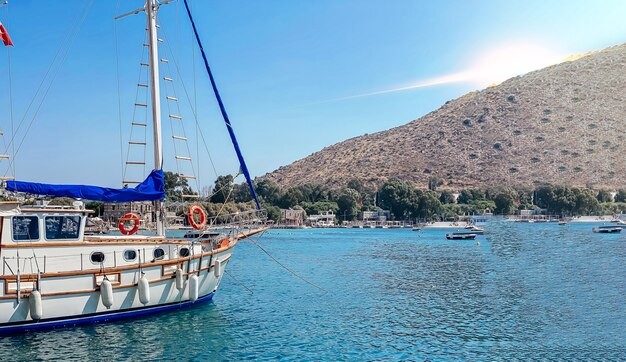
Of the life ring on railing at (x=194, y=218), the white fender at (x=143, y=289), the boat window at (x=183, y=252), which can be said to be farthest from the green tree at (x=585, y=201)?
the white fender at (x=143, y=289)

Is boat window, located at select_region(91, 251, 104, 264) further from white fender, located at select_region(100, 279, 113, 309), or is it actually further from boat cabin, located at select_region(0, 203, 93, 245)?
white fender, located at select_region(100, 279, 113, 309)

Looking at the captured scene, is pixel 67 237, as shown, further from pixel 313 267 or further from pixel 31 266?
pixel 313 267

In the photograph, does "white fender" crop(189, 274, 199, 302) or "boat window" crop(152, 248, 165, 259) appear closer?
"boat window" crop(152, 248, 165, 259)

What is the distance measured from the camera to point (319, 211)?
199 metres

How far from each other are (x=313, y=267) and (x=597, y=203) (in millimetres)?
169361

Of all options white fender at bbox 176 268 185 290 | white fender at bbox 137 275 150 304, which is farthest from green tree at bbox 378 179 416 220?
white fender at bbox 137 275 150 304

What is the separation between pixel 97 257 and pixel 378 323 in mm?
14230

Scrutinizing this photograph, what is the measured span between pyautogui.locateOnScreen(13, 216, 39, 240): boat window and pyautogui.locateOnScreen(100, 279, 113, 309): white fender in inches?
143

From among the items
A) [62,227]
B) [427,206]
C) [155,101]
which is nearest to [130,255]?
[62,227]

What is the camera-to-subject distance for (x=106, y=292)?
990 inches

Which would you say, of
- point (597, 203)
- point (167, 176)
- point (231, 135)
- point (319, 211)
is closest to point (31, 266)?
point (231, 135)

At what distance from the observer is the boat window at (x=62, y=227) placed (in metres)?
25.4

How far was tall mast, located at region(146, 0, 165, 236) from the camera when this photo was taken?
99.5 ft

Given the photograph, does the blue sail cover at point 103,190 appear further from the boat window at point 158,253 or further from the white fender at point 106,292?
the white fender at point 106,292
